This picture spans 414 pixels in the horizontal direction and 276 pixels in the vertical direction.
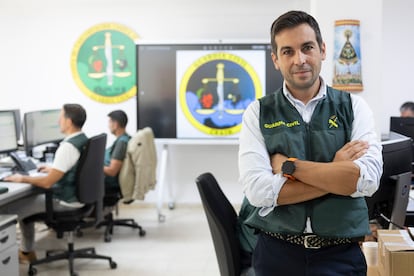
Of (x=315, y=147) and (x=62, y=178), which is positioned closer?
(x=315, y=147)

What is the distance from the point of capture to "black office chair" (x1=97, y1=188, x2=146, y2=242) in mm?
A: 4688

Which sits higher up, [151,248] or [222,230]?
[222,230]

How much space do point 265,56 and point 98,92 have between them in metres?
2.02

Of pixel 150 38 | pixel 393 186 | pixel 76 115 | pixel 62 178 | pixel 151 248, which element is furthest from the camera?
pixel 150 38

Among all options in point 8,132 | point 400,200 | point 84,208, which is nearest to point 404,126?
point 400,200

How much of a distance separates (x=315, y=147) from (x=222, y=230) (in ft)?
2.77

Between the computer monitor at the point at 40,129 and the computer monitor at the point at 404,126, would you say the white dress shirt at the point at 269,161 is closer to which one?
the computer monitor at the point at 404,126

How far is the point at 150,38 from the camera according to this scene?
5.89 m

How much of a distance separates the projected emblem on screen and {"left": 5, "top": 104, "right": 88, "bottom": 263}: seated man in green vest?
195 cm

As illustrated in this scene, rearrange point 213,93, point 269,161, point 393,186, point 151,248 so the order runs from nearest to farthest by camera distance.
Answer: point 269,161, point 393,186, point 151,248, point 213,93

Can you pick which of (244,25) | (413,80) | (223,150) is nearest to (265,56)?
(244,25)

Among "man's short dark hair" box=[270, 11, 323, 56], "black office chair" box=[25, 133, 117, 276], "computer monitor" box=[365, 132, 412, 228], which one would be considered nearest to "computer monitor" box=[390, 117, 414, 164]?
"computer monitor" box=[365, 132, 412, 228]

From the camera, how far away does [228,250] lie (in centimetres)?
232

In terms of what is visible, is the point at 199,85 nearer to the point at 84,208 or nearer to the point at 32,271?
the point at 84,208
